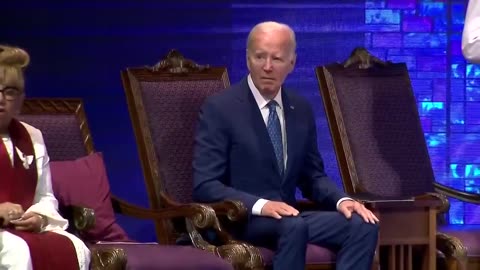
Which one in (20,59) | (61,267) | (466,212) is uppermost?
(20,59)

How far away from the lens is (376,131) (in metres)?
5.98

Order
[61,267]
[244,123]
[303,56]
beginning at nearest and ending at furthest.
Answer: [61,267]
[244,123]
[303,56]

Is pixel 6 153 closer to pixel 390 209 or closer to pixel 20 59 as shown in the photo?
pixel 20 59

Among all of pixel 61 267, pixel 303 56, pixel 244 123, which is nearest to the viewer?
pixel 61 267

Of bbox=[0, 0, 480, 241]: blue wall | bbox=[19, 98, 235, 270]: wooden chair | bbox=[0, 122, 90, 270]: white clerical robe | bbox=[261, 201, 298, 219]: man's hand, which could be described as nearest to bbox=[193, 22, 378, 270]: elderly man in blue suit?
bbox=[261, 201, 298, 219]: man's hand

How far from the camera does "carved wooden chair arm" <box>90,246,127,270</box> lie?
445cm

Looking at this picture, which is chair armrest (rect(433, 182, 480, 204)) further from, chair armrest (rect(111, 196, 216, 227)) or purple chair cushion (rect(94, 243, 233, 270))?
purple chair cushion (rect(94, 243, 233, 270))

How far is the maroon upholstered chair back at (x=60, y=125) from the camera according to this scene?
Answer: 17.5 ft

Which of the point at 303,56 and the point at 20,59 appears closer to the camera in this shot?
the point at 20,59

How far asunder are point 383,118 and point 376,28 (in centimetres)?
88

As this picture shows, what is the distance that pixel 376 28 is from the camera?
6754 mm

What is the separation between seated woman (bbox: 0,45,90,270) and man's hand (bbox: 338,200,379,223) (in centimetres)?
109

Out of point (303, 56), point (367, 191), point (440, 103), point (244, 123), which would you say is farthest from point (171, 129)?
point (440, 103)

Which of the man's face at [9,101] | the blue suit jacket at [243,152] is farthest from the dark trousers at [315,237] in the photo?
the man's face at [9,101]
